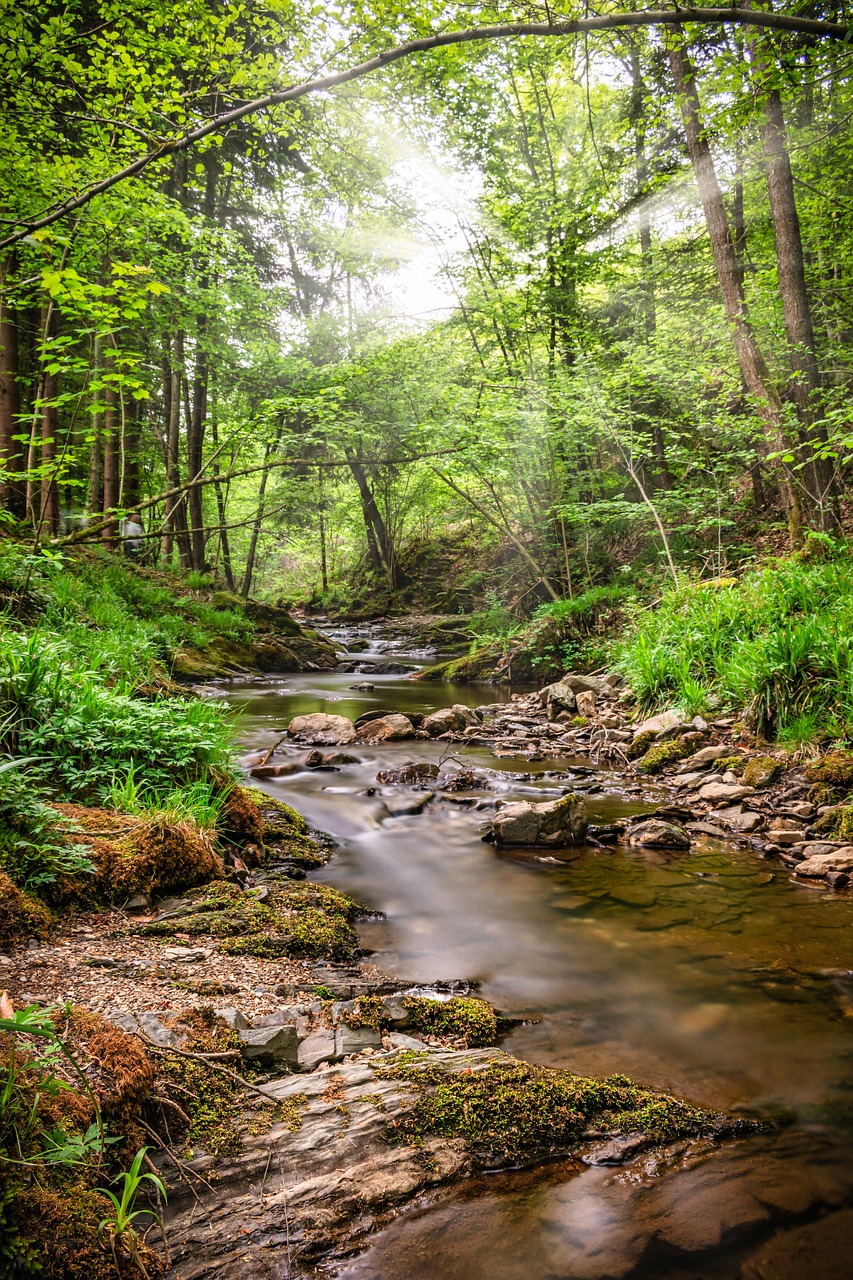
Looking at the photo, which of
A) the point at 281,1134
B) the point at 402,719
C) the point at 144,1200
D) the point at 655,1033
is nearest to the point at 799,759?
the point at 655,1033

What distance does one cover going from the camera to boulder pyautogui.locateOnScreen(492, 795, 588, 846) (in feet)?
17.5

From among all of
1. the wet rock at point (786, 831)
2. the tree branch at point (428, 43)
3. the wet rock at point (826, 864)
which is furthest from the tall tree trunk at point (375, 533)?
the wet rock at point (826, 864)

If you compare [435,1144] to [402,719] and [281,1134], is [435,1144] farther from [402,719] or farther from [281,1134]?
[402,719]

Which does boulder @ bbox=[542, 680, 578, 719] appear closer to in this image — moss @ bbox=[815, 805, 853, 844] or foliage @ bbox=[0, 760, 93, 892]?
moss @ bbox=[815, 805, 853, 844]

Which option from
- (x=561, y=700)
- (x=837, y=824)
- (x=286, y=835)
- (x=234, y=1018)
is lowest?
(x=286, y=835)

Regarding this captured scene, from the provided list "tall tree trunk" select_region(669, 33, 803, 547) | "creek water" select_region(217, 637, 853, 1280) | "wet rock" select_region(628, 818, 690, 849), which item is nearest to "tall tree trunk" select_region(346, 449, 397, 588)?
"tall tree trunk" select_region(669, 33, 803, 547)

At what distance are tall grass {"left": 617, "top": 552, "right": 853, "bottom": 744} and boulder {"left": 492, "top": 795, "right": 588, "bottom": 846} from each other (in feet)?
8.48

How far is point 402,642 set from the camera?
20219 mm

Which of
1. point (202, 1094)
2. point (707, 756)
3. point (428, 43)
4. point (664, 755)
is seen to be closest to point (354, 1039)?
point (202, 1094)

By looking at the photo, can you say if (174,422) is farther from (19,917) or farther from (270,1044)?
(270,1044)

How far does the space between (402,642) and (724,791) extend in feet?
48.6

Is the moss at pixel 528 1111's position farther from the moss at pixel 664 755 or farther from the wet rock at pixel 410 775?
the moss at pixel 664 755

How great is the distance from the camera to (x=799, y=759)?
235 inches

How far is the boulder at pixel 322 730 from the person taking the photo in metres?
8.41
